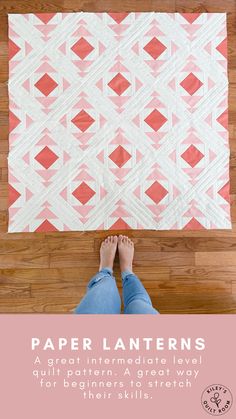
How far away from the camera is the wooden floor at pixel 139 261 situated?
1.31 meters

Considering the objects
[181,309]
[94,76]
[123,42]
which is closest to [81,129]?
[94,76]

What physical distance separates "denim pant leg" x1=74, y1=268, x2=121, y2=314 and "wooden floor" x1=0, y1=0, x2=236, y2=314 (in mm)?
128

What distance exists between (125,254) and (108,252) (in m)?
0.05

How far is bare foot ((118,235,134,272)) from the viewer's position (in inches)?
50.7

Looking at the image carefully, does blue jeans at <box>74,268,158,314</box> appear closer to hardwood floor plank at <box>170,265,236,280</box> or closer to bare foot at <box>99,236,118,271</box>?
bare foot at <box>99,236,118,271</box>

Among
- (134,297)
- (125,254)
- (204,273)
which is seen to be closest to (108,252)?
(125,254)

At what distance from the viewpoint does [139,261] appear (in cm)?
132

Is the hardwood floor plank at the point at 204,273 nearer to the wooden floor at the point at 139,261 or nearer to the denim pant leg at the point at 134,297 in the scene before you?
the wooden floor at the point at 139,261

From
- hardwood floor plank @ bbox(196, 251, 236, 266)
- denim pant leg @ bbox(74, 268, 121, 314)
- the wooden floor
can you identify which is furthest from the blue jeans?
hardwood floor plank @ bbox(196, 251, 236, 266)

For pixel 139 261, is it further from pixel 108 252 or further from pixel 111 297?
pixel 111 297

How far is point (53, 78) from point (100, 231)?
52cm
